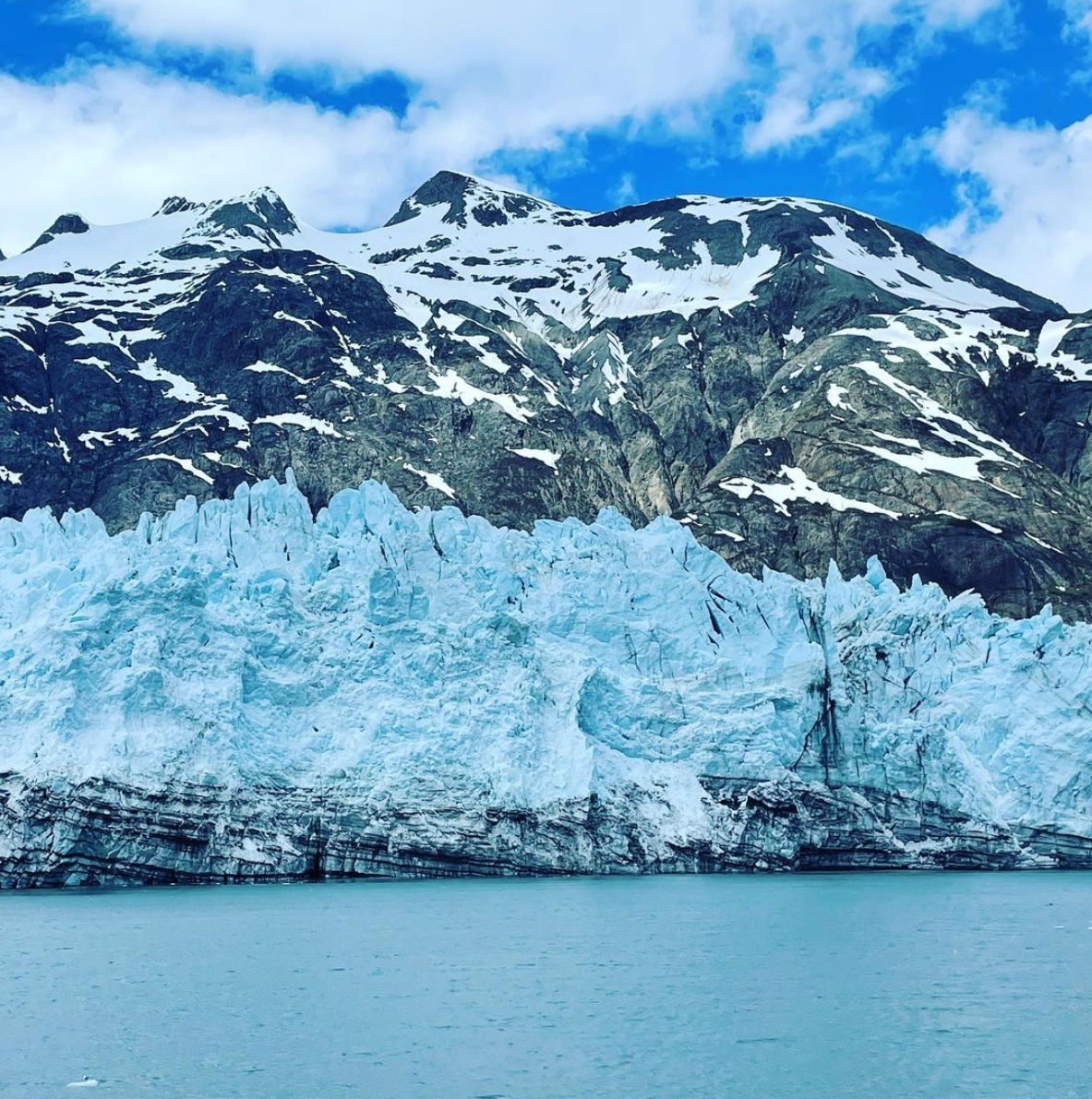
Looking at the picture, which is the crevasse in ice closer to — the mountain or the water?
the water

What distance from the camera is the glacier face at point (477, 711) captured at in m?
42.5

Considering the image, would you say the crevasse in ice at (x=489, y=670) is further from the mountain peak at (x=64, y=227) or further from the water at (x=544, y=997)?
the mountain peak at (x=64, y=227)

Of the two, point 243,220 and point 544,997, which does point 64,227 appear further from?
point 544,997

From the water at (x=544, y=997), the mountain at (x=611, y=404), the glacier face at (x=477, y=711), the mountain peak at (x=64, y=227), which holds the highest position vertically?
the mountain peak at (x=64, y=227)

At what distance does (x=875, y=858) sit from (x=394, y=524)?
69.3ft

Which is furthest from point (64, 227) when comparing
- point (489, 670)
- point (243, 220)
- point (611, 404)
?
point (489, 670)

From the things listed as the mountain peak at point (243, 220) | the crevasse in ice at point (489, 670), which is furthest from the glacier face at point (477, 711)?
the mountain peak at point (243, 220)

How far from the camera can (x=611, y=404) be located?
454ft

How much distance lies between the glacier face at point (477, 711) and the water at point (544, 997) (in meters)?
2.47

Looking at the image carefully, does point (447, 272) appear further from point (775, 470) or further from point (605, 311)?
point (775, 470)

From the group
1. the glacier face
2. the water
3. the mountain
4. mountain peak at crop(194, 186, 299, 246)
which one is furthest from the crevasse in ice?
mountain peak at crop(194, 186, 299, 246)

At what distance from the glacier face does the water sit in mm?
2472

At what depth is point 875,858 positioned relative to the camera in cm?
4981

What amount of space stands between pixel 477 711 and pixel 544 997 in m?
19.5
